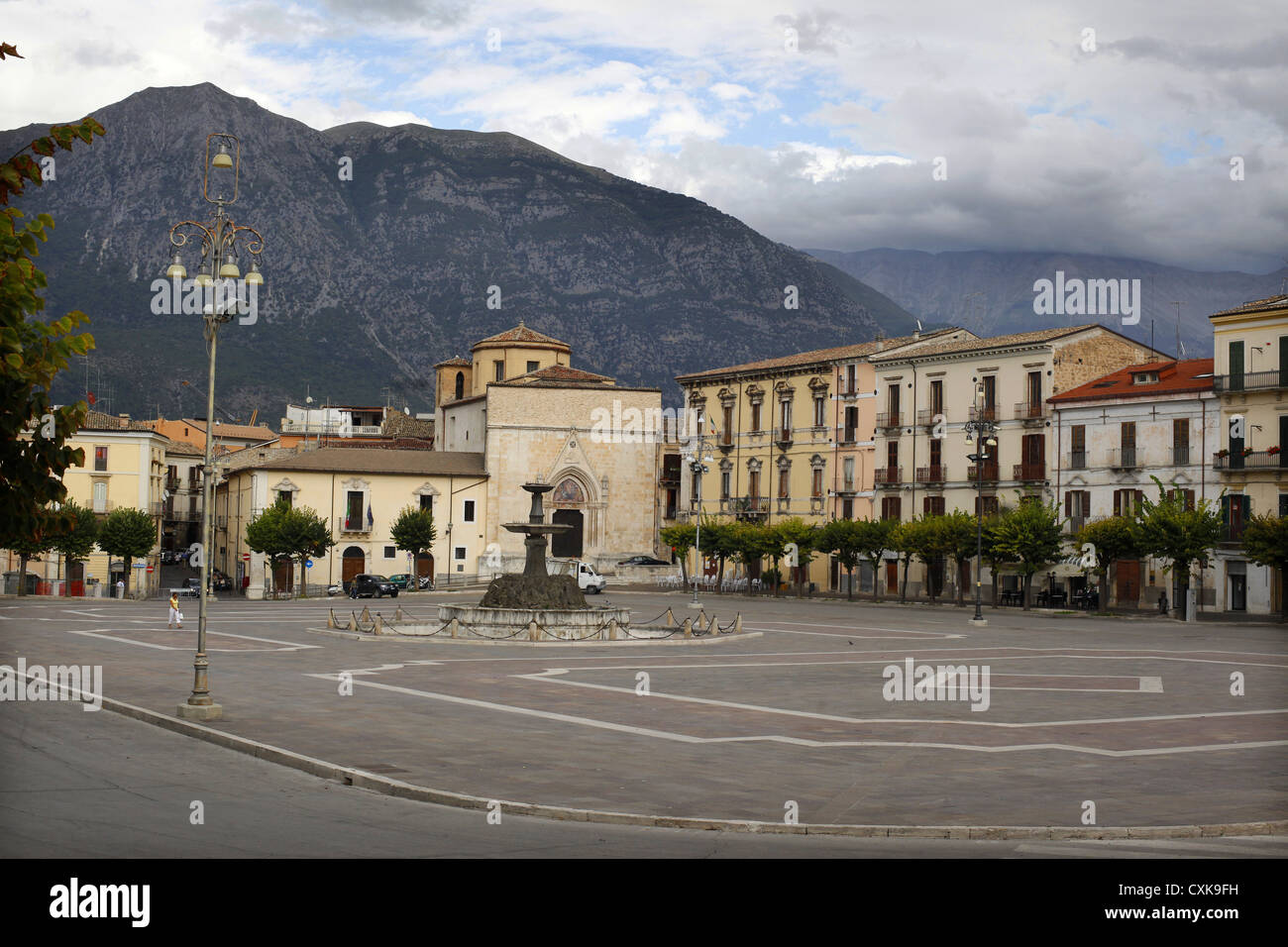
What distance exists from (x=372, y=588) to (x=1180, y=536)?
124ft

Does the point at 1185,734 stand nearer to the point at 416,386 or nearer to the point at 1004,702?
the point at 1004,702

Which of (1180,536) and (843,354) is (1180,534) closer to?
(1180,536)

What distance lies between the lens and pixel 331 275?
17788cm

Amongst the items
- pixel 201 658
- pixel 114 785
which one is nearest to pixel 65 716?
pixel 201 658

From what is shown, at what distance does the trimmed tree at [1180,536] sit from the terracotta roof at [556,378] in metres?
41.7

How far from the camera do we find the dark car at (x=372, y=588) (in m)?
66.9

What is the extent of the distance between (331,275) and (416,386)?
24.8 meters

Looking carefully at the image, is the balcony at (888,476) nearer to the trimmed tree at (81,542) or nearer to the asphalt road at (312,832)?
the trimmed tree at (81,542)

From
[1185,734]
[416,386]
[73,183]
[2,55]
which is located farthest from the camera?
[73,183]

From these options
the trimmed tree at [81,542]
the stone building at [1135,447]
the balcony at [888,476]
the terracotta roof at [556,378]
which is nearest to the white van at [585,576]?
the balcony at [888,476]

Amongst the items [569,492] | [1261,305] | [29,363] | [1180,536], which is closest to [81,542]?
[569,492]

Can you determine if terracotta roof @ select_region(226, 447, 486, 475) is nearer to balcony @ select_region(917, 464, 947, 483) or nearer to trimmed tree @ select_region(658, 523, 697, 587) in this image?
trimmed tree @ select_region(658, 523, 697, 587)

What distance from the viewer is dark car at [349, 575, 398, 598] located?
66.9 m

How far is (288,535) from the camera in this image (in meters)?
72.2
